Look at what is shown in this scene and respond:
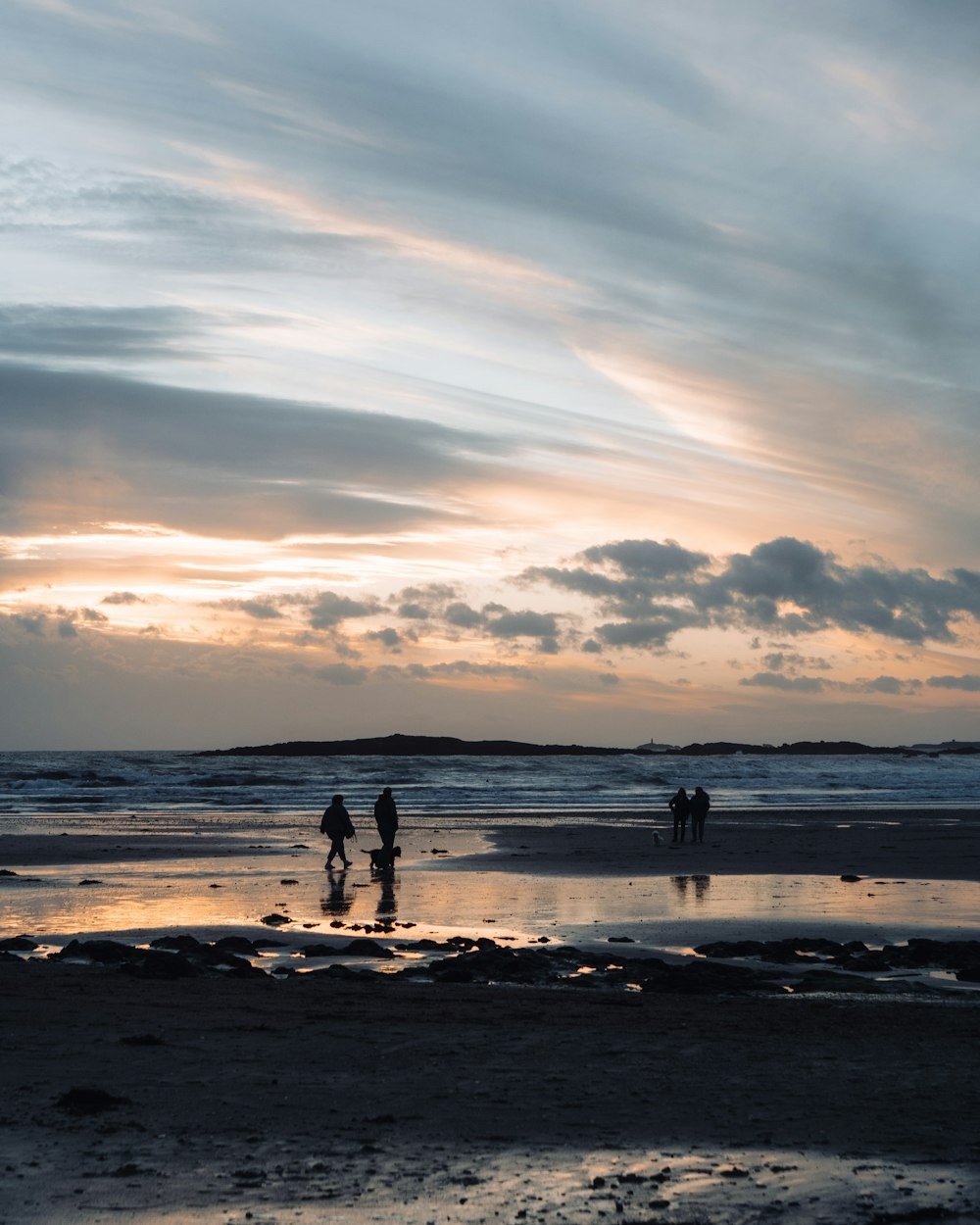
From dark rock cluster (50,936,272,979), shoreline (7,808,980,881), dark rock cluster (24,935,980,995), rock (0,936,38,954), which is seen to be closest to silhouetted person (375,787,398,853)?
shoreline (7,808,980,881)

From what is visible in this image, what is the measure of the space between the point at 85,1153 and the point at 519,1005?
5.13 metres

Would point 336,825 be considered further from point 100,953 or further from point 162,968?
point 162,968

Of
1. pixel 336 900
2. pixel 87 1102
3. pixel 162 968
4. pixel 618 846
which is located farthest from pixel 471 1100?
pixel 618 846

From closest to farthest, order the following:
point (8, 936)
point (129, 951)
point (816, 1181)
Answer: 1. point (816, 1181)
2. point (129, 951)
3. point (8, 936)

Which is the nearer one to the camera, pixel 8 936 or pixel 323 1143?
pixel 323 1143

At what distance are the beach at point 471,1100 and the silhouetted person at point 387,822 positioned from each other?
41.6ft

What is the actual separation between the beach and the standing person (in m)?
12.6

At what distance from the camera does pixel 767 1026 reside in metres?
10.6

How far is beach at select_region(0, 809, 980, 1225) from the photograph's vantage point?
6344 mm

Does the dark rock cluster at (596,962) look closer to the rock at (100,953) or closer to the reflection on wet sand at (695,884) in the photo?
the rock at (100,953)

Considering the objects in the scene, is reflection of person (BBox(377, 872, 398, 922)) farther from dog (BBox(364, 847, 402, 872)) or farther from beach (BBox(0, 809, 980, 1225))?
beach (BBox(0, 809, 980, 1225))

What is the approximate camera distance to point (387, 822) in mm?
27938

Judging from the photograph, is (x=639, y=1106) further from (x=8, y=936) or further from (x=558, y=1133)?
(x=8, y=936)

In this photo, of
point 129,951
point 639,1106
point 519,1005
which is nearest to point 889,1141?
point 639,1106
